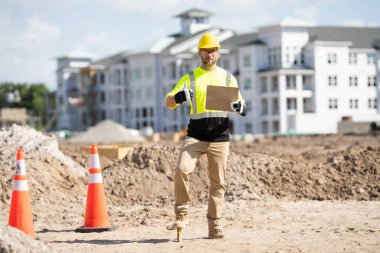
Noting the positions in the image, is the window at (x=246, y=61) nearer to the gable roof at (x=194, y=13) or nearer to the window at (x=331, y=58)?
the window at (x=331, y=58)

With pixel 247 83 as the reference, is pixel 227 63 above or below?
above

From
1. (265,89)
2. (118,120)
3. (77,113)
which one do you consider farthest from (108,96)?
(265,89)

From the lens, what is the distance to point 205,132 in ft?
31.7

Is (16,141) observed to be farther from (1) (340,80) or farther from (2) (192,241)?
(1) (340,80)

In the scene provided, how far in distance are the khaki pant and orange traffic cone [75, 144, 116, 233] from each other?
140 centimetres

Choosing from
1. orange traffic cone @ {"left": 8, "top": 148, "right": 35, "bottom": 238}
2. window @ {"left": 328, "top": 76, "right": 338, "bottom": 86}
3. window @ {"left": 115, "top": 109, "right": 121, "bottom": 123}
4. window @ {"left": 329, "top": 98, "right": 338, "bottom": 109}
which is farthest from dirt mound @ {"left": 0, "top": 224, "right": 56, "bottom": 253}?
window @ {"left": 115, "top": 109, "right": 121, "bottom": 123}

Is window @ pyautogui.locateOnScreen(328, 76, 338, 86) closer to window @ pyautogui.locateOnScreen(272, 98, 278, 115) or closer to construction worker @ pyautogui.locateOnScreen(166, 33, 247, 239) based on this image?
window @ pyautogui.locateOnScreen(272, 98, 278, 115)

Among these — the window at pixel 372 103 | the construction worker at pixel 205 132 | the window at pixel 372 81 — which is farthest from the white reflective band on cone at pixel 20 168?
the window at pixel 372 81

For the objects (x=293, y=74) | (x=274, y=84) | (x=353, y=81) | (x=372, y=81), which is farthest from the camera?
(x=372, y=81)

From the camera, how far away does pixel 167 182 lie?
14703 mm

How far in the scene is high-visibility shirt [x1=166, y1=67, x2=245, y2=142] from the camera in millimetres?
9586

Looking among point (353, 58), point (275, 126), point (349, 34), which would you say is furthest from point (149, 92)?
point (353, 58)

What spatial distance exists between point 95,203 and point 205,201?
12.1ft

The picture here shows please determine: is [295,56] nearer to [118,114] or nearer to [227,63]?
[227,63]
